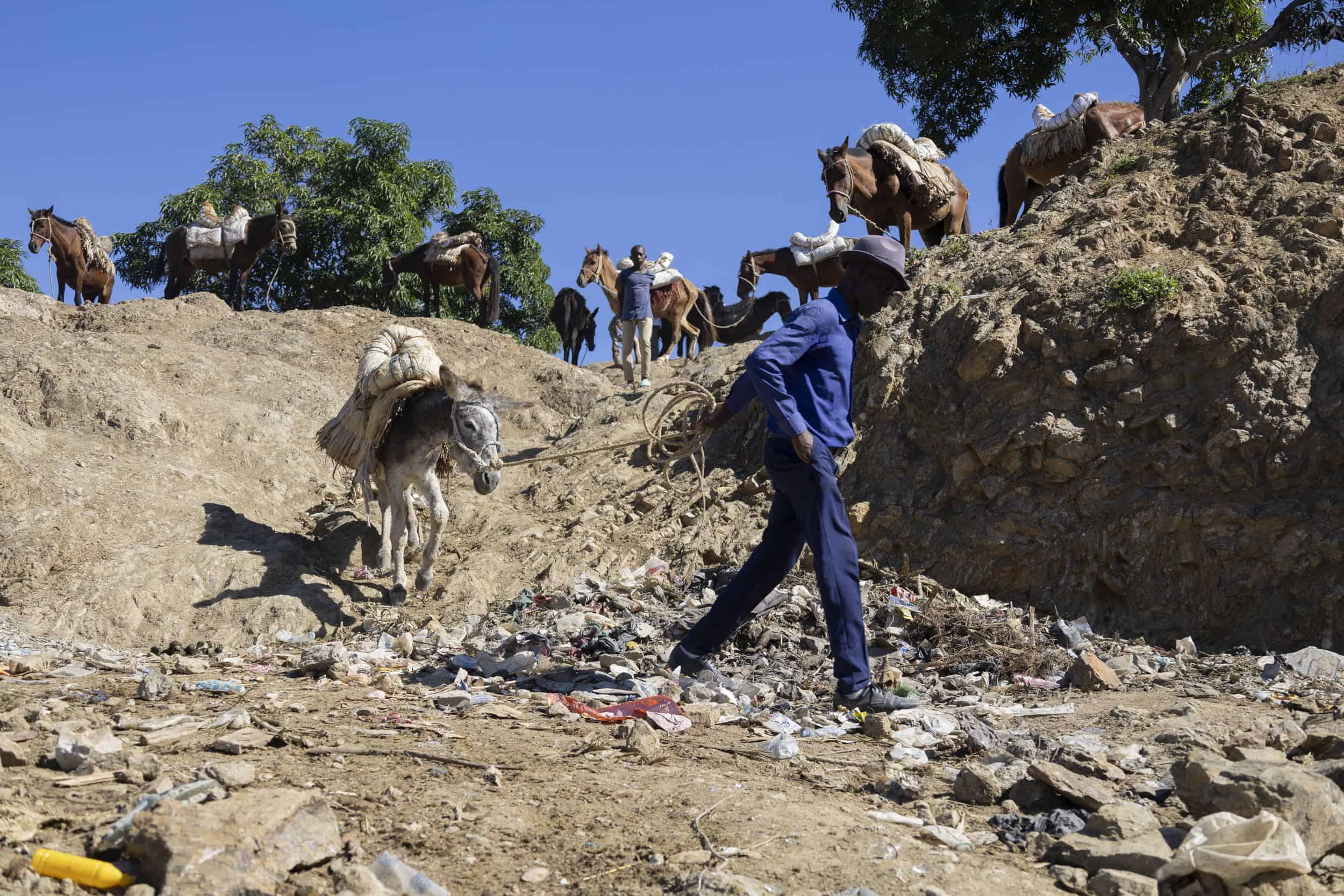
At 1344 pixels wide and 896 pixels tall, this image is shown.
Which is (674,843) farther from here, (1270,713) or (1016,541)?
(1016,541)

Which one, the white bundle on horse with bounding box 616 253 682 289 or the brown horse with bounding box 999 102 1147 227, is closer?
the brown horse with bounding box 999 102 1147 227

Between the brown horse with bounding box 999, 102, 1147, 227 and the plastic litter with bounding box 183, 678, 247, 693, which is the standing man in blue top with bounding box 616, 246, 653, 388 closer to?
the brown horse with bounding box 999, 102, 1147, 227

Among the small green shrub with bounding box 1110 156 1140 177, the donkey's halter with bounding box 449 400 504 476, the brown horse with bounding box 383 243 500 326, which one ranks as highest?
the brown horse with bounding box 383 243 500 326

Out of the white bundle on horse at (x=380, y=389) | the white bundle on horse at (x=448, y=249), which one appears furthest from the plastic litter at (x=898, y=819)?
the white bundle on horse at (x=448, y=249)

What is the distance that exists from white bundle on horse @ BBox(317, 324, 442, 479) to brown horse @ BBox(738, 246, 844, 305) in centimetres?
953

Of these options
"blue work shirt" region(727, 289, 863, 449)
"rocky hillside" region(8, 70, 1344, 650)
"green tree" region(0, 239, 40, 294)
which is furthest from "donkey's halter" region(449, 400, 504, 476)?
"green tree" region(0, 239, 40, 294)

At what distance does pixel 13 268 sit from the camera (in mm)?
30781

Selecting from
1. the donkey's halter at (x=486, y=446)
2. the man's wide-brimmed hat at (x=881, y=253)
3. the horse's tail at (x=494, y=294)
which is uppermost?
the horse's tail at (x=494, y=294)

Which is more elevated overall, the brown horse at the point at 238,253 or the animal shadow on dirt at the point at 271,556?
the brown horse at the point at 238,253

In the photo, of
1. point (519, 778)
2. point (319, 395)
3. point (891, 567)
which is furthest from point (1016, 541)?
point (319, 395)

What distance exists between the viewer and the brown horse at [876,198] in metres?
14.3

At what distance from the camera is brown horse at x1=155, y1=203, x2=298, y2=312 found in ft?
74.2

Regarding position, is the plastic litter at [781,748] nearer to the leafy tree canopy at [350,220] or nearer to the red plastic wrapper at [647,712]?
the red plastic wrapper at [647,712]

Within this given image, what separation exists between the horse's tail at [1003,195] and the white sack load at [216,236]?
1448 cm
